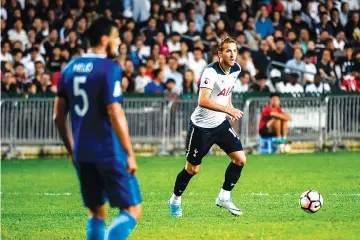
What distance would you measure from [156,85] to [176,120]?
3.67 feet

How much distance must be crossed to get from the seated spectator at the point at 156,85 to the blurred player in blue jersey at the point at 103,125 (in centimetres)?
1716

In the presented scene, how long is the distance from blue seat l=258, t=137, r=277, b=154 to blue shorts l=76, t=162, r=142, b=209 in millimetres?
16711

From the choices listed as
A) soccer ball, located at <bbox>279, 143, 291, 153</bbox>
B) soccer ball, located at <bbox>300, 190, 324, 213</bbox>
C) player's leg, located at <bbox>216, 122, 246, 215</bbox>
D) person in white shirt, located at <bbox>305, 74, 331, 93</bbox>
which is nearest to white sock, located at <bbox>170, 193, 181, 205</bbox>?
player's leg, located at <bbox>216, 122, 246, 215</bbox>

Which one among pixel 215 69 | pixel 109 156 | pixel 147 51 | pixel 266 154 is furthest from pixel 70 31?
pixel 109 156

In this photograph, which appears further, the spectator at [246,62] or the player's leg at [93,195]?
the spectator at [246,62]

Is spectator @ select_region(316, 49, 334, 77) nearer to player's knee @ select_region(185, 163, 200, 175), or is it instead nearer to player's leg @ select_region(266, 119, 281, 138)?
player's leg @ select_region(266, 119, 281, 138)

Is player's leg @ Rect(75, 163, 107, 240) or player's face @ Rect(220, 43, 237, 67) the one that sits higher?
player's face @ Rect(220, 43, 237, 67)

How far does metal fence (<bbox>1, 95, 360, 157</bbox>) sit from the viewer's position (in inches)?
1001

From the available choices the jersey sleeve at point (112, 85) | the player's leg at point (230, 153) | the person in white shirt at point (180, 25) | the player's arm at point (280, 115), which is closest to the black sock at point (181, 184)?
the player's leg at point (230, 153)

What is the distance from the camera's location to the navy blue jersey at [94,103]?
906 cm

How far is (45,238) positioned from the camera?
11.9 metres

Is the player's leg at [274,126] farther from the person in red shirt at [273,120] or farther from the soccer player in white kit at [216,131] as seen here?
the soccer player in white kit at [216,131]

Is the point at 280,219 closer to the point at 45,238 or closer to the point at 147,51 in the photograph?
the point at 45,238

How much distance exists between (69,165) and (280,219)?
440 inches
